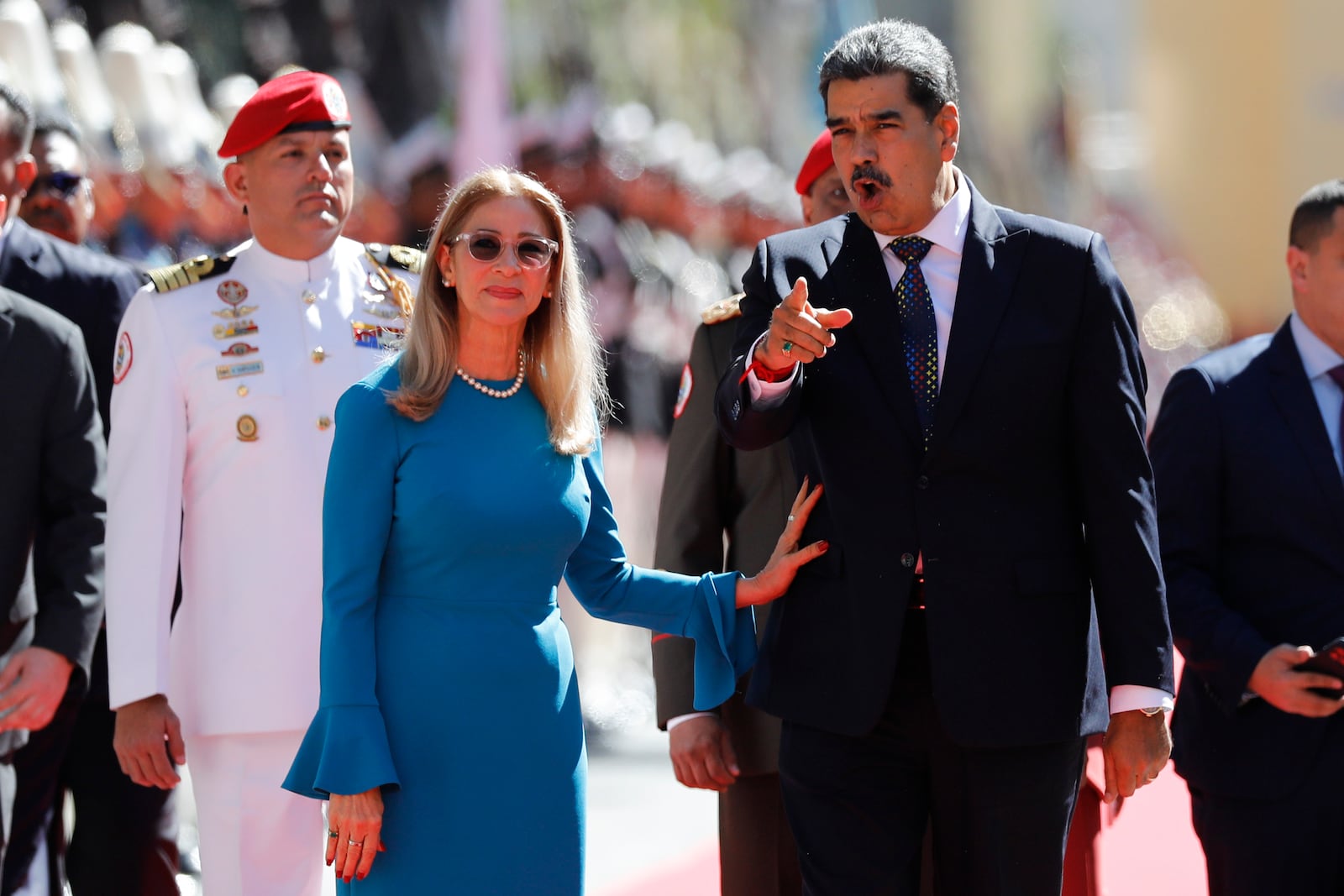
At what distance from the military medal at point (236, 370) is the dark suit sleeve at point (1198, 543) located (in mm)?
1786

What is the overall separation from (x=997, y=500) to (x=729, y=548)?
35.7 inches

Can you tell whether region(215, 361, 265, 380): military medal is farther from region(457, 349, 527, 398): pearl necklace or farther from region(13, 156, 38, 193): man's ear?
region(13, 156, 38, 193): man's ear

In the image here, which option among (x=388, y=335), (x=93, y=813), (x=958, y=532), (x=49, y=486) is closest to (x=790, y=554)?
(x=958, y=532)

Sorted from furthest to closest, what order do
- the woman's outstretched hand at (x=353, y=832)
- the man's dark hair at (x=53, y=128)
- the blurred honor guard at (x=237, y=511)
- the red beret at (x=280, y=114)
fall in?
the man's dark hair at (x=53, y=128)
the red beret at (x=280, y=114)
the blurred honor guard at (x=237, y=511)
the woman's outstretched hand at (x=353, y=832)

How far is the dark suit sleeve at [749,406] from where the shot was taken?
2.66 metres

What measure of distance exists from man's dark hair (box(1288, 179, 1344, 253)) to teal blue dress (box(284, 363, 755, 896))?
176cm

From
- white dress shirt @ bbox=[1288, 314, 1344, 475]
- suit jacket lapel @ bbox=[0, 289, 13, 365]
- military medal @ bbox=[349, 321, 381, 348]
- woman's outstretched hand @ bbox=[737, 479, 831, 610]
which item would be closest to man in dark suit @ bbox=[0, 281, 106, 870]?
suit jacket lapel @ bbox=[0, 289, 13, 365]

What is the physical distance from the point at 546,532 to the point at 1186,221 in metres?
21.9

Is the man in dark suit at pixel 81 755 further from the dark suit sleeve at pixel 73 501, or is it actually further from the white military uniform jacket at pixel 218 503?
the white military uniform jacket at pixel 218 503

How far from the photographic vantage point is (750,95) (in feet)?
35.8

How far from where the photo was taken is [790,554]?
283 cm

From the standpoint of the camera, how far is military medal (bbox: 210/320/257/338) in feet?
10.9

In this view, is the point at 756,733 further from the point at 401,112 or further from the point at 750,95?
the point at 750,95

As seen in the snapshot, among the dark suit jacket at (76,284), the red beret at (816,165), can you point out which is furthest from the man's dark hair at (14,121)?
the red beret at (816,165)
